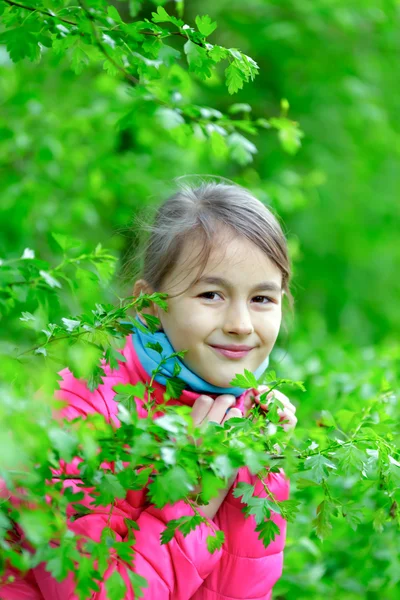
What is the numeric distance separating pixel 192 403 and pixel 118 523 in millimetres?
344

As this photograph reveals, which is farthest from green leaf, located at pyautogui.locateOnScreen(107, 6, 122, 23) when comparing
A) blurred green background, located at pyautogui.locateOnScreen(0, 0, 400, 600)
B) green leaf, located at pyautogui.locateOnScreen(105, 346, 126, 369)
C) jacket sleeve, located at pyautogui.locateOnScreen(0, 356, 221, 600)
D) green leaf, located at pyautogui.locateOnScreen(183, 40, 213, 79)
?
jacket sleeve, located at pyautogui.locateOnScreen(0, 356, 221, 600)

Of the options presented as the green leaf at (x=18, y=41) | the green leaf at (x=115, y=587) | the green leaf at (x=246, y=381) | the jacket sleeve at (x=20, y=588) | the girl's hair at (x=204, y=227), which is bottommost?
the jacket sleeve at (x=20, y=588)

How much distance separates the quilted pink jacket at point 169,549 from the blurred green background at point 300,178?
0.24m

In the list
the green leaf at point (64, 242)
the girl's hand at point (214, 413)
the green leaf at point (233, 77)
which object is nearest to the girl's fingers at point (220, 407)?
the girl's hand at point (214, 413)

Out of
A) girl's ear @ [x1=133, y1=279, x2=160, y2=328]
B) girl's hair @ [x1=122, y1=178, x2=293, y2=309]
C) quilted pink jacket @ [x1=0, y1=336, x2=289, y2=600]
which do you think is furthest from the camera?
girl's ear @ [x1=133, y1=279, x2=160, y2=328]

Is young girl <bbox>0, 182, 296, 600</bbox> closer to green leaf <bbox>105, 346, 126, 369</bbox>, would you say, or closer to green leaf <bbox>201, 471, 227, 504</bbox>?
green leaf <bbox>105, 346, 126, 369</bbox>

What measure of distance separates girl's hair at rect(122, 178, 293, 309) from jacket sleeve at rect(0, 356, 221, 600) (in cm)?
41

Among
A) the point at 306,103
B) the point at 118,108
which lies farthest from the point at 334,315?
the point at 118,108

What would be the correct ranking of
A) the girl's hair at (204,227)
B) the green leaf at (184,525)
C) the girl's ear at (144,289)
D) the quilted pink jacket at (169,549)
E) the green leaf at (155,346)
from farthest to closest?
the girl's ear at (144,289), the girl's hair at (204,227), the green leaf at (155,346), the quilted pink jacket at (169,549), the green leaf at (184,525)

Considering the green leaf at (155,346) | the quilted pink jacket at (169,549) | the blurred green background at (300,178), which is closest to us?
the quilted pink jacket at (169,549)

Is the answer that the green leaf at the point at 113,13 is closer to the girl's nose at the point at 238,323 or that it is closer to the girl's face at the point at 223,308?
the girl's face at the point at 223,308

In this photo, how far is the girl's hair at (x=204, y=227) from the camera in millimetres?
1994

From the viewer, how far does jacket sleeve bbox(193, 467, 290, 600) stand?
194 centimetres

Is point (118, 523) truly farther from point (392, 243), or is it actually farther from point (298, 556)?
point (392, 243)
